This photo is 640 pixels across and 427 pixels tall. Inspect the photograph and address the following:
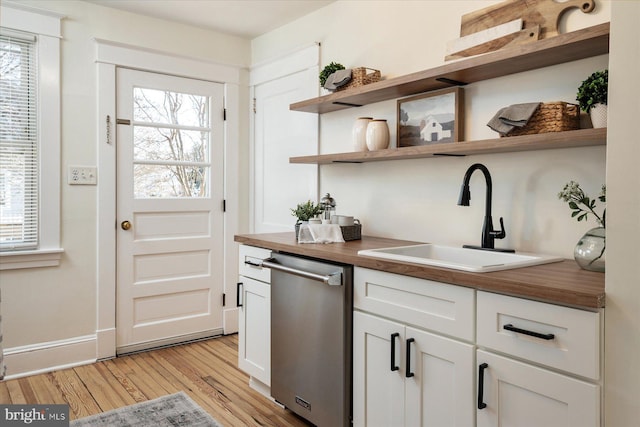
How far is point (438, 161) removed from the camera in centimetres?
241

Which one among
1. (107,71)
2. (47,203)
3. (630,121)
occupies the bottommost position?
(47,203)

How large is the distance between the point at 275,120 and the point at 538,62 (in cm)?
209

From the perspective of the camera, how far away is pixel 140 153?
341 centimetres

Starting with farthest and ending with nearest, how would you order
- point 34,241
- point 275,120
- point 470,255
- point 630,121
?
point 275,120 < point 34,241 < point 470,255 < point 630,121

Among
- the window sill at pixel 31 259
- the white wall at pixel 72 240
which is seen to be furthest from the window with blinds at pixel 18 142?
the white wall at pixel 72 240

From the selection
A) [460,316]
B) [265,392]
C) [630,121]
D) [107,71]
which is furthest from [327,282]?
[107,71]

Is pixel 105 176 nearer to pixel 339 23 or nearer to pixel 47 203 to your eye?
pixel 47 203

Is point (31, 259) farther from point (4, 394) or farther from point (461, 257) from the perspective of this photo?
point (461, 257)

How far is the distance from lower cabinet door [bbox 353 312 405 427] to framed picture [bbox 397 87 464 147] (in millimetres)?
993

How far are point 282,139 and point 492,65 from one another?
6.11 feet

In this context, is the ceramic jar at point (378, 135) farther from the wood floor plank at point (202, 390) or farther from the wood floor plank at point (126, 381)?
the wood floor plank at point (126, 381)

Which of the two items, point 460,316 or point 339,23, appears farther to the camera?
point 339,23

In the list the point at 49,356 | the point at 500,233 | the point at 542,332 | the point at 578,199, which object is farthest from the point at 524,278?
the point at 49,356

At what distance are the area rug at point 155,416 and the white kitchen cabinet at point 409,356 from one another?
0.88 meters
